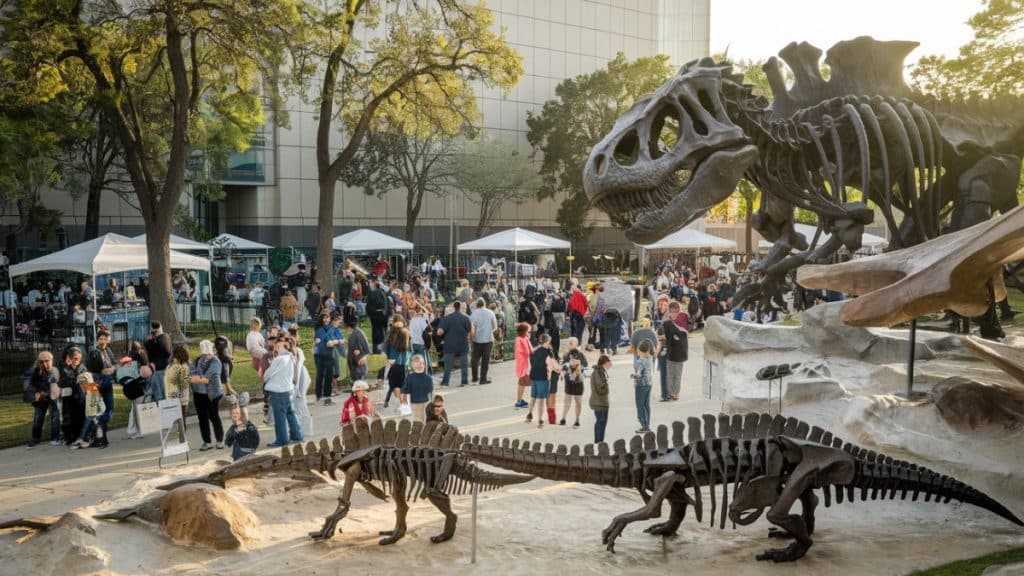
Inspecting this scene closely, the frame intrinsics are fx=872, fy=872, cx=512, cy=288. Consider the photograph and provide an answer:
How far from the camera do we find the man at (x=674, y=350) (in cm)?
1409

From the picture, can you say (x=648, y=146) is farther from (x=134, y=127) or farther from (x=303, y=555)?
(x=134, y=127)

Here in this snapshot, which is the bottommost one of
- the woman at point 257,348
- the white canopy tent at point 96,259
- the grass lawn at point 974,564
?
the grass lawn at point 974,564

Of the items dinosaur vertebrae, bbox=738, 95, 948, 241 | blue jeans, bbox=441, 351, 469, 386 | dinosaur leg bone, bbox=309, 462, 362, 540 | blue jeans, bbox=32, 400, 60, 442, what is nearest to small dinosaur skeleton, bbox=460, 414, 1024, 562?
dinosaur leg bone, bbox=309, 462, 362, 540

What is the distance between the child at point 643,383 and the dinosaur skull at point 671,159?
302 cm

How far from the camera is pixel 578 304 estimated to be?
19688 mm

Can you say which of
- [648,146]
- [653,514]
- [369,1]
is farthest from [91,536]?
[369,1]

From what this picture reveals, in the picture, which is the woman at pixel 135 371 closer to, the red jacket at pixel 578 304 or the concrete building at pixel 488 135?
the red jacket at pixel 578 304

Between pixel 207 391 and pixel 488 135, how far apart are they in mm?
35034

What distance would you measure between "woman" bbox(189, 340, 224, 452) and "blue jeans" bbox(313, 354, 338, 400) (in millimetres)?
2532

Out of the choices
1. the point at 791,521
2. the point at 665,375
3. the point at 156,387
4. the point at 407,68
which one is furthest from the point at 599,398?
the point at 407,68

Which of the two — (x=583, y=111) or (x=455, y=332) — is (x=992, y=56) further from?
(x=583, y=111)

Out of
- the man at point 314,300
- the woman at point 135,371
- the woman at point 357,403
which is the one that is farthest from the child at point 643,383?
the man at point 314,300

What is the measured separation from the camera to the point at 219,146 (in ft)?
87.9

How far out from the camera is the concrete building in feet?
140
